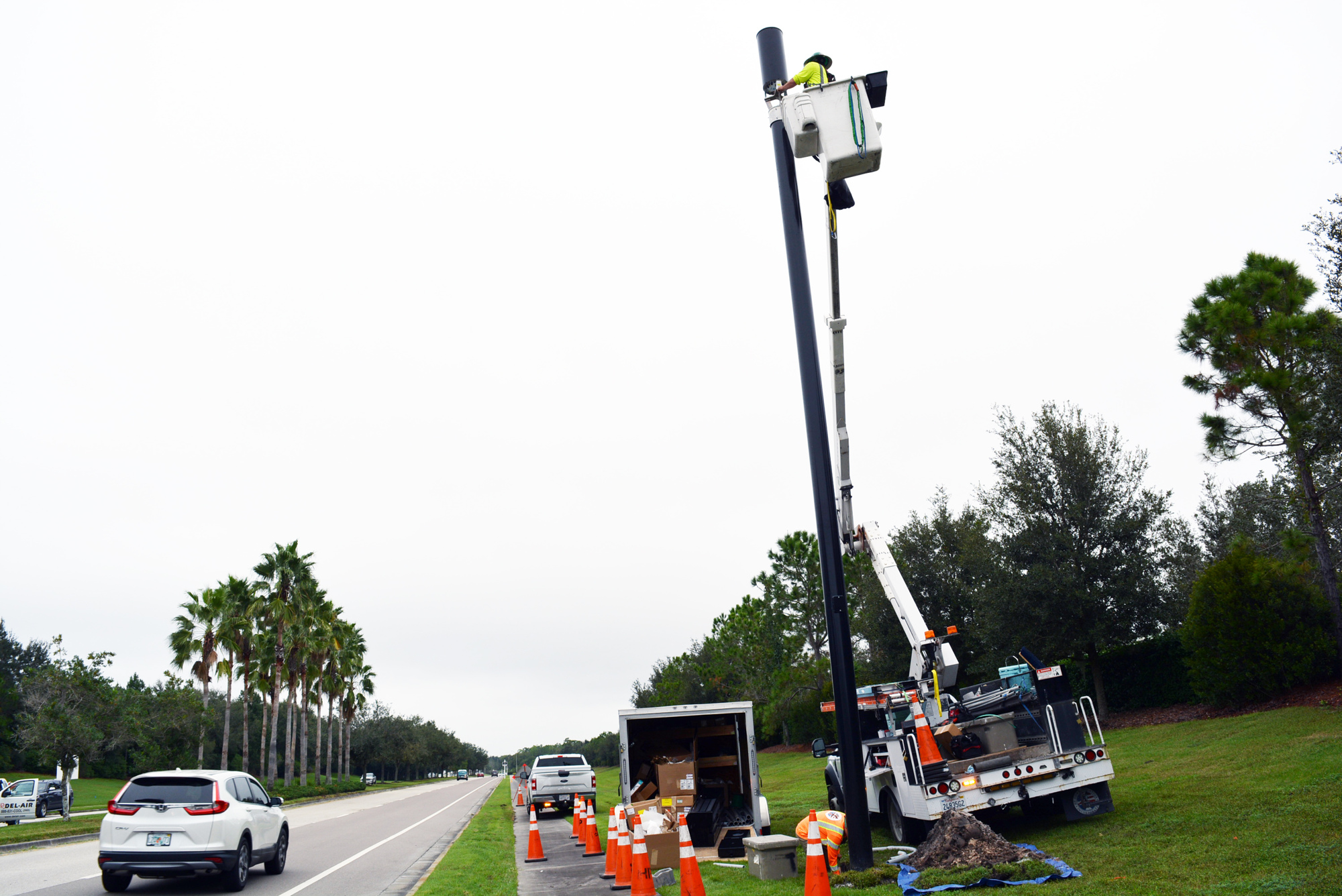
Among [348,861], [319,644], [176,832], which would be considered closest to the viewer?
[176,832]

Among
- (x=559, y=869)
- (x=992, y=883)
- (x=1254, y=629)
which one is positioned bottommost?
(x=559, y=869)

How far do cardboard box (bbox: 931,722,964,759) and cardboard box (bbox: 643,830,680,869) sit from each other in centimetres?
382

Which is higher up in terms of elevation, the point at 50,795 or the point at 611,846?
the point at 50,795

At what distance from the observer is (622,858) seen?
11.2m

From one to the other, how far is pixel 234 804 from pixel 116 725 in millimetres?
36011

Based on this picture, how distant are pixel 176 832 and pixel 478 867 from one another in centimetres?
426

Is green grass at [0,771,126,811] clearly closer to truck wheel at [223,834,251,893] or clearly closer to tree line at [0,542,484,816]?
tree line at [0,542,484,816]

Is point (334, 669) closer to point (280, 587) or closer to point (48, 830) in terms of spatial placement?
point (280, 587)

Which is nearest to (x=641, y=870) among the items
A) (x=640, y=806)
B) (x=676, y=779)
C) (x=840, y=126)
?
(x=640, y=806)

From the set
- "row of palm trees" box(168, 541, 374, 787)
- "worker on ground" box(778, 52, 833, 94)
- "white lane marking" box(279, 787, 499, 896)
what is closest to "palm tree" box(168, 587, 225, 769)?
"row of palm trees" box(168, 541, 374, 787)

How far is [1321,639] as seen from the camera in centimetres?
2342

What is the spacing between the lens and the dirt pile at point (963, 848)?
359 inches

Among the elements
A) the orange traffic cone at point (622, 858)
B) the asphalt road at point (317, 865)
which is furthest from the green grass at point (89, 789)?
the orange traffic cone at point (622, 858)

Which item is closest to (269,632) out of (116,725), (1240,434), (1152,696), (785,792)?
(116,725)
